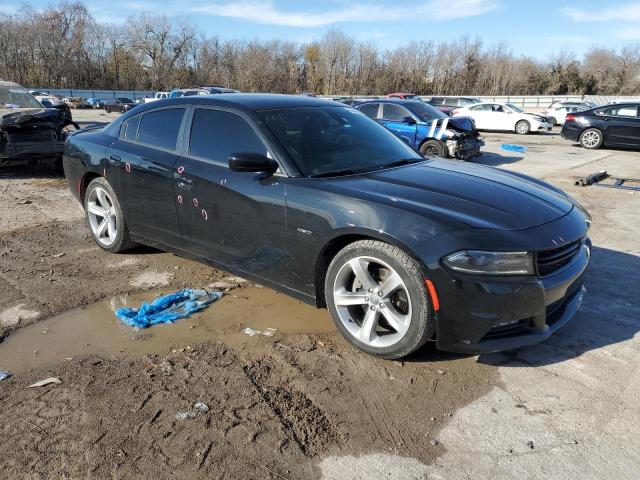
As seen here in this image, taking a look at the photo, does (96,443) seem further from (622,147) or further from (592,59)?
(592,59)

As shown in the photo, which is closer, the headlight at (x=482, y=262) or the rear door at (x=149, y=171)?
the headlight at (x=482, y=262)

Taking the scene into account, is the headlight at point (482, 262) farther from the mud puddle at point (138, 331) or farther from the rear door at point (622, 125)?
the rear door at point (622, 125)

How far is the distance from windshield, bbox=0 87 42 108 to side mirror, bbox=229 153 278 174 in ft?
27.4

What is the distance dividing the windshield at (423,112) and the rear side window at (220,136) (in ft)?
29.3

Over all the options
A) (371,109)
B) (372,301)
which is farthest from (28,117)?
(372,301)

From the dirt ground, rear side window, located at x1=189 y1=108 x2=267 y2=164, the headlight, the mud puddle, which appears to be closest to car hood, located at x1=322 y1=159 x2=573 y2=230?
the headlight

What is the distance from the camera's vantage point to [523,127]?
2302 cm

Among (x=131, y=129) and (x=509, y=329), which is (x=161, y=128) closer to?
(x=131, y=129)

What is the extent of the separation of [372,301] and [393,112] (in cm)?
1025

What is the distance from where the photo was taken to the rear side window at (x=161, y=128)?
4371 mm

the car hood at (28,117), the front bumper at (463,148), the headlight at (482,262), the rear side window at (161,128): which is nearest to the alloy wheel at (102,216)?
the rear side window at (161,128)

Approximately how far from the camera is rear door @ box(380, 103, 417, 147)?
12.2 m

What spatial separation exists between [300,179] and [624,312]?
275 centimetres

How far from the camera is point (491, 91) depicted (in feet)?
208
